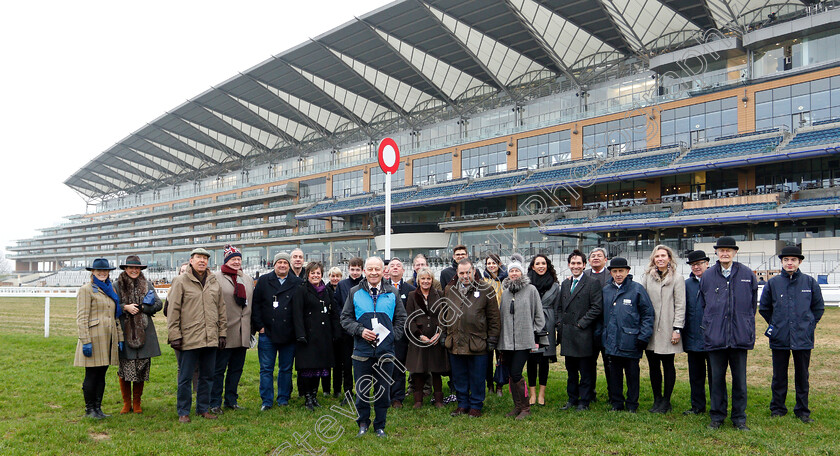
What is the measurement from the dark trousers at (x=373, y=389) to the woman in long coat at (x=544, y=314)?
7.52 ft

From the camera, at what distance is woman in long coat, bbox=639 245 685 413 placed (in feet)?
22.8

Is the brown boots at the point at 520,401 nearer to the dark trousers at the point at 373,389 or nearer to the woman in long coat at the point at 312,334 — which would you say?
the dark trousers at the point at 373,389

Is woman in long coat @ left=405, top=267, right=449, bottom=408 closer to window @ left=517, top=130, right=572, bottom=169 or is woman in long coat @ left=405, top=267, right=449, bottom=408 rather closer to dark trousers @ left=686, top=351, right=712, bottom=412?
dark trousers @ left=686, top=351, right=712, bottom=412

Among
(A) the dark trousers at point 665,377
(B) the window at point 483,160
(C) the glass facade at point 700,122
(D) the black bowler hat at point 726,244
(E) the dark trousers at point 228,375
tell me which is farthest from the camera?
(B) the window at point 483,160

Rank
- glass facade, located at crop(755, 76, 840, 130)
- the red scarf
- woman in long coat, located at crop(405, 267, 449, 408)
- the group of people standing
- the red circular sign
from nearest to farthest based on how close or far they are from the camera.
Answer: the group of people standing
woman in long coat, located at crop(405, 267, 449, 408)
the red scarf
the red circular sign
glass facade, located at crop(755, 76, 840, 130)

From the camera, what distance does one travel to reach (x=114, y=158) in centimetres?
8762

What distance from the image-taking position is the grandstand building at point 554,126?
33219 mm

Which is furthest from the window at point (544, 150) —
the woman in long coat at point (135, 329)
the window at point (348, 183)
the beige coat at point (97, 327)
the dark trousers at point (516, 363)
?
the beige coat at point (97, 327)

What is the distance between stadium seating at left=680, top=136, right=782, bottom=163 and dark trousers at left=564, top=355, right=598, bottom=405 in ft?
102

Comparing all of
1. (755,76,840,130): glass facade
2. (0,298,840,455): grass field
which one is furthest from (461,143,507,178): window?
(0,298,840,455): grass field

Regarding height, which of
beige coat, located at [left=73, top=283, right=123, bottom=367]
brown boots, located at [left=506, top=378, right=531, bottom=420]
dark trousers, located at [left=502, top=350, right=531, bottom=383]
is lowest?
brown boots, located at [left=506, top=378, right=531, bottom=420]

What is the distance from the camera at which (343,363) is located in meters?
8.27

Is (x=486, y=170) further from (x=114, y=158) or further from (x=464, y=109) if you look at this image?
(x=114, y=158)

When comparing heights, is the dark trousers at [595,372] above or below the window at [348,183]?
below
